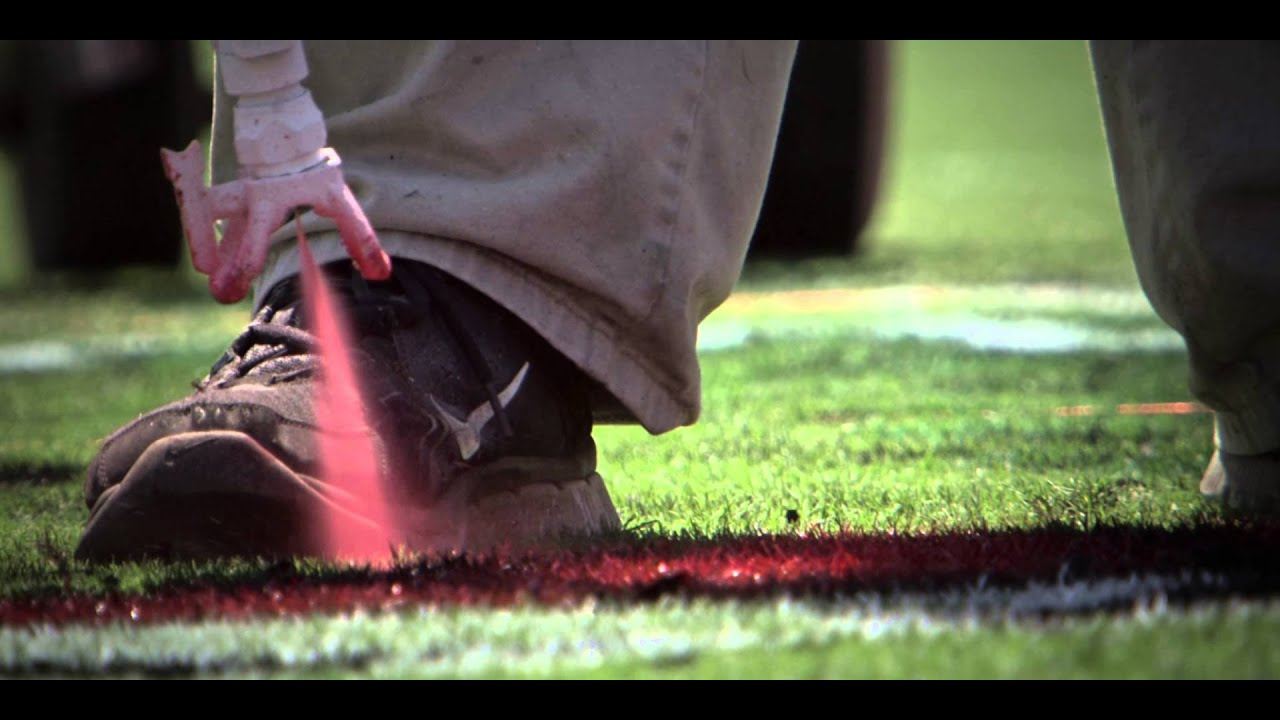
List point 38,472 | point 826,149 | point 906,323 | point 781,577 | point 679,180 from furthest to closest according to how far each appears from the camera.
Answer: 1. point 826,149
2. point 906,323
3. point 38,472
4. point 679,180
5. point 781,577

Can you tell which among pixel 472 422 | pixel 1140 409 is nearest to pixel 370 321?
pixel 472 422

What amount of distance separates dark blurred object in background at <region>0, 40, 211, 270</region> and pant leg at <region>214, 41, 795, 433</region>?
5.93 meters

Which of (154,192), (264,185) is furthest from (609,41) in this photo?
(154,192)

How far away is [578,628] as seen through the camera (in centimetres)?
136

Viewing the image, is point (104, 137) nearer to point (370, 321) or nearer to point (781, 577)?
point (370, 321)

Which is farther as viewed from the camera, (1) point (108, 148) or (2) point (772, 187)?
(1) point (108, 148)

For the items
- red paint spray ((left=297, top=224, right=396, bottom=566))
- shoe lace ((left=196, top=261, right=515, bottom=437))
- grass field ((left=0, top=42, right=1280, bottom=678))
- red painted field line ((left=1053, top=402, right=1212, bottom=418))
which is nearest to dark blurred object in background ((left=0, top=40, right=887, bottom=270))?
grass field ((left=0, top=42, right=1280, bottom=678))

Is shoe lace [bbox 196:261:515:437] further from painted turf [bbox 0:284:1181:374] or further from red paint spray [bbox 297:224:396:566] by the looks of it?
painted turf [bbox 0:284:1181:374]

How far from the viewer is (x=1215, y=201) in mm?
1928

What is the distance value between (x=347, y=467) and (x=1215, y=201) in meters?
0.99

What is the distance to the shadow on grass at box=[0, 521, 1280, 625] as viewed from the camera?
143 cm

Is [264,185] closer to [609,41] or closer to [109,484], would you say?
[109,484]

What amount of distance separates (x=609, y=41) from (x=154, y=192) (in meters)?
6.25

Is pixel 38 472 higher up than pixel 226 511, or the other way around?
pixel 226 511
